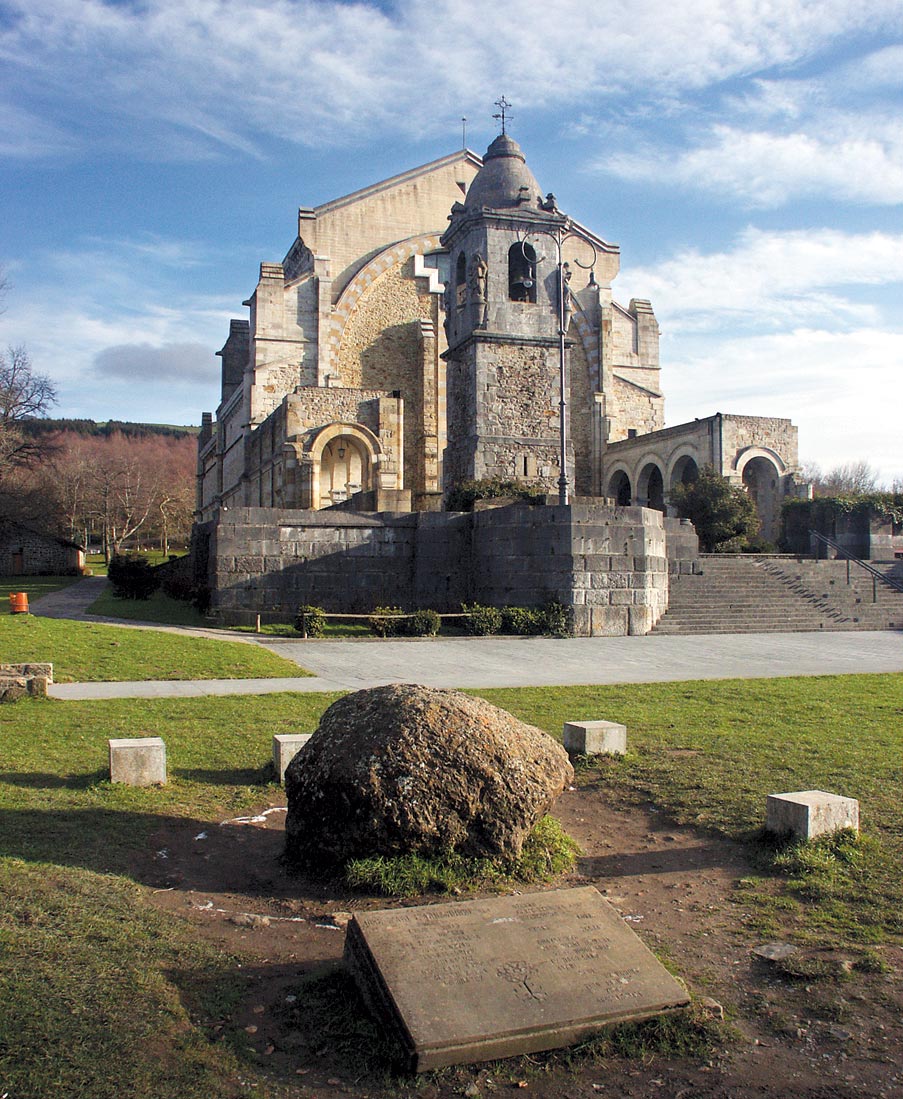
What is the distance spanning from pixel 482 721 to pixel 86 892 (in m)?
2.12

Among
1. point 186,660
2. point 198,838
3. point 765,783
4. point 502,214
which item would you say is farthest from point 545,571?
point 198,838

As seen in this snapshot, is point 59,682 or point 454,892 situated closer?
point 454,892

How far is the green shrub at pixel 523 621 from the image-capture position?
18.7m

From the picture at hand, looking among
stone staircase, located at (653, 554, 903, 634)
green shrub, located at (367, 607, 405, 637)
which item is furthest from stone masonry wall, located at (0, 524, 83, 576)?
stone staircase, located at (653, 554, 903, 634)

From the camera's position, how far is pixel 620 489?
38594 millimetres

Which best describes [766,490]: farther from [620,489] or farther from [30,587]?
[30,587]

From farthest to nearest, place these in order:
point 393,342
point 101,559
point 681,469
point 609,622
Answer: point 101,559, point 393,342, point 681,469, point 609,622

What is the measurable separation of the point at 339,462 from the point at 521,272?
9.35 m

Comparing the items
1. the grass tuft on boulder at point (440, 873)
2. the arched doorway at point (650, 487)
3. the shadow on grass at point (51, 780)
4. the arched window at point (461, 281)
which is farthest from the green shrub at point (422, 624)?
the arched doorway at point (650, 487)

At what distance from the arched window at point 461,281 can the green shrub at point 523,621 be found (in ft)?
31.8

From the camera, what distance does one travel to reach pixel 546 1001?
11.0 ft

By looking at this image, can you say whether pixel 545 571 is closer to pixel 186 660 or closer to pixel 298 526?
pixel 298 526

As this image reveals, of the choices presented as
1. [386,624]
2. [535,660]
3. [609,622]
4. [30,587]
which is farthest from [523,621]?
[30,587]

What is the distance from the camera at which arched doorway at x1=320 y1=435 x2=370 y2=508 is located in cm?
3056
